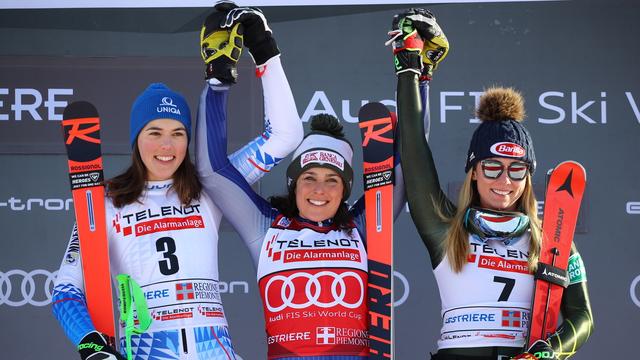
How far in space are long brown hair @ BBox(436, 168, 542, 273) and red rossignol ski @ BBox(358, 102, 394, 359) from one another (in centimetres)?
24

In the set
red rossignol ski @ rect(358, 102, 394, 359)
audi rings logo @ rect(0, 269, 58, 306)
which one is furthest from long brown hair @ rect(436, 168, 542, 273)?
audi rings logo @ rect(0, 269, 58, 306)

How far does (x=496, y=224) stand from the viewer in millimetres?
3627

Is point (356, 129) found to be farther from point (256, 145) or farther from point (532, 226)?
point (532, 226)

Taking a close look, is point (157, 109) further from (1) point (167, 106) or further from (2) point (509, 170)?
(2) point (509, 170)

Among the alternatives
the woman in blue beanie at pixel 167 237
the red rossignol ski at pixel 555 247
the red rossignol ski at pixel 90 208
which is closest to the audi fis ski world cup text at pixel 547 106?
the woman in blue beanie at pixel 167 237

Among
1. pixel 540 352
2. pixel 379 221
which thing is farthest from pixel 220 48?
pixel 540 352

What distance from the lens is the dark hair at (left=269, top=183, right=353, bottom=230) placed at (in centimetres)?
387

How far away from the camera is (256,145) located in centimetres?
398

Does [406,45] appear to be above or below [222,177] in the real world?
above

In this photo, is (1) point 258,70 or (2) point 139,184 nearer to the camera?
(2) point 139,184

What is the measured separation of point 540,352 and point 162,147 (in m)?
1.64

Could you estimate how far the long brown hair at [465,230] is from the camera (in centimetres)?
366

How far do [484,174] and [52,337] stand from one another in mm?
2540

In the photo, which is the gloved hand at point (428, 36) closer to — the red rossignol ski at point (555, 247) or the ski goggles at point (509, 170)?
the ski goggles at point (509, 170)
